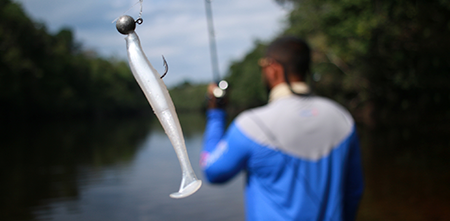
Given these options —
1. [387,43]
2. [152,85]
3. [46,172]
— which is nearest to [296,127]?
[152,85]

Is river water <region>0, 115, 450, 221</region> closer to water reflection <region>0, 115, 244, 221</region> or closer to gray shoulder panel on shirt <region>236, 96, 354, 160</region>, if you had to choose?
water reflection <region>0, 115, 244, 221</region>

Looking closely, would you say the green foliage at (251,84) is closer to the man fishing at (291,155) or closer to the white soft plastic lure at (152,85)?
the man fishing at (291,155)

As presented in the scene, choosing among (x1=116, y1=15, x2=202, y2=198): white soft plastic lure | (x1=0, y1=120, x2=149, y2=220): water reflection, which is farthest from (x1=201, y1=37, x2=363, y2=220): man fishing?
(x1=0, y1=120, x2=149, y2=220): water reflection

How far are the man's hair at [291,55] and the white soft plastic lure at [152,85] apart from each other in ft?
3.77

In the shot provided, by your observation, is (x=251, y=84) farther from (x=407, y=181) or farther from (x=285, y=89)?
(x=285, y=89)

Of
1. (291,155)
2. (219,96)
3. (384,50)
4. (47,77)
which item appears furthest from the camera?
(47,77)

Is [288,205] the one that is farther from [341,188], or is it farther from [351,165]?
[351,165]

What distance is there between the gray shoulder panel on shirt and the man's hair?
7.6 inches

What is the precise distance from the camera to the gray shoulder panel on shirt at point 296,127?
5.98 ft

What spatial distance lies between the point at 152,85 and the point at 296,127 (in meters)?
1.03

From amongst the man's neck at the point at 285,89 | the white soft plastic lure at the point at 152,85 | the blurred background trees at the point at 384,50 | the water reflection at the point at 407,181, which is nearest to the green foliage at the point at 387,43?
the blurred background trees at the point at 384,50

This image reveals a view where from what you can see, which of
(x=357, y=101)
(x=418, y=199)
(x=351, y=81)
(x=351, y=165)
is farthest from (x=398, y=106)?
Result: (x=351, y=165)

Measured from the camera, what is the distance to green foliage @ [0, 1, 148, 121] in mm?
42500

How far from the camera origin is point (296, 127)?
1824mm
